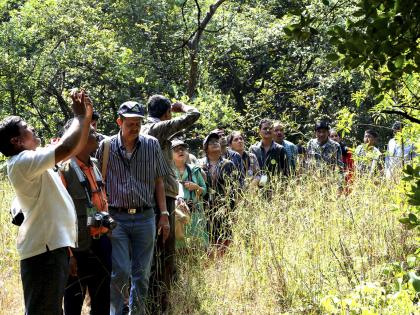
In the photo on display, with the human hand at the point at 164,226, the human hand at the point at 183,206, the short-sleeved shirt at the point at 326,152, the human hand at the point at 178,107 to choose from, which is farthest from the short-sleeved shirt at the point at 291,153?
the human hand at the point at 164,226

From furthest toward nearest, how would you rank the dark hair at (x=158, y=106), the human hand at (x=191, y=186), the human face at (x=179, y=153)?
the human face at (x=179, y=153)
the human hand at (x=191, y=186)
the dark hair at (x=158, y=106)

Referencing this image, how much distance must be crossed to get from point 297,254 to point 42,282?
2.43 m

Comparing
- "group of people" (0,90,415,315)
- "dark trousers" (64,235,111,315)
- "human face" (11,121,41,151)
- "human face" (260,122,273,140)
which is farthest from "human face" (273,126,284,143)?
"human face" (11,121,41,151)

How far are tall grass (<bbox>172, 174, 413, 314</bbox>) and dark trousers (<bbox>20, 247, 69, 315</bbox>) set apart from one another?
1.79 metres

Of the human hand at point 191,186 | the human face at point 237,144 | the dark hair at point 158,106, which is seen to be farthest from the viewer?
the human face at point 237,144

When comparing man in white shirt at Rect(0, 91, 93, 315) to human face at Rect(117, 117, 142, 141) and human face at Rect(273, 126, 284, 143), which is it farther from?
human face at Rect(273, 126, 284, 143)

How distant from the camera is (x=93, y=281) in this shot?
5594 millimetres

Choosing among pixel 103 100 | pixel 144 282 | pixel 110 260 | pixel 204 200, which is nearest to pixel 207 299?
pixel 144 282

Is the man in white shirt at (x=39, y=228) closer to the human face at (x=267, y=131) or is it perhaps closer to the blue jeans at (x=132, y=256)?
the blue jeans at (x=132, y=256)

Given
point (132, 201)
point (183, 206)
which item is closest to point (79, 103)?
point (132, 201)

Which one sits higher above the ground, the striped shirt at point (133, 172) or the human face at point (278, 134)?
Result: the striped shirt at point (133, 172)

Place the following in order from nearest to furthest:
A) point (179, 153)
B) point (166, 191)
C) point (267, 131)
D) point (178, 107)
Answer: point (166, 191) < point (178, 107) < point (179, 153) < point (267, 131)

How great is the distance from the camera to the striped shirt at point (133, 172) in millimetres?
5898

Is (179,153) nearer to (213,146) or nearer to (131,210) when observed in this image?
(213,146)
